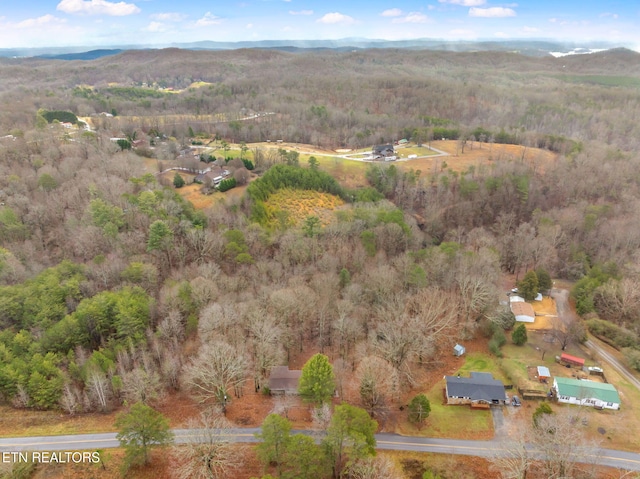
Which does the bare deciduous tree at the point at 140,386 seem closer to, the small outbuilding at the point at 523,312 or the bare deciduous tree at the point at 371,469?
the bare deciduous tree at the point at 371,469

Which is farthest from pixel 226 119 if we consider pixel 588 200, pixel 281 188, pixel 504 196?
pixel 588 200

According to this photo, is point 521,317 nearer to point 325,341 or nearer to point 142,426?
point 325,341

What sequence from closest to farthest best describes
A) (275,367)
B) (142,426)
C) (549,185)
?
(142,426) → (275,367) → (549,185)

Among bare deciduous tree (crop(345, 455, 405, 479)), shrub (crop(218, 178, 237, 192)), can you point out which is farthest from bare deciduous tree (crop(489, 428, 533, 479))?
shrub (crop(218, 178, 237, 192))

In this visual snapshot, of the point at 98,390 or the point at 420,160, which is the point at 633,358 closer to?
the point at 98,390

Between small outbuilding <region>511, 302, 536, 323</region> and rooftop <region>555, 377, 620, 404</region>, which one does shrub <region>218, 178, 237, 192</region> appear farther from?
rooftop <region>555, 377, 620, 404</region>
